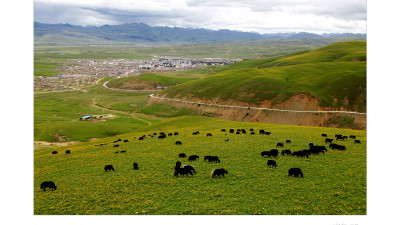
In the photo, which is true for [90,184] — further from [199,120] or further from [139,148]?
[199,120]

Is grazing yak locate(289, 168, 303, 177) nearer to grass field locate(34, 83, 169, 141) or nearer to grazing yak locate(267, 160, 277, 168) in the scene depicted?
grazing yak locate(267, 160, 277, 168)

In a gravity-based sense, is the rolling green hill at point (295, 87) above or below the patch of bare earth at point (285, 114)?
above

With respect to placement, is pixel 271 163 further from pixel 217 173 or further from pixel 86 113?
pixel 86 113

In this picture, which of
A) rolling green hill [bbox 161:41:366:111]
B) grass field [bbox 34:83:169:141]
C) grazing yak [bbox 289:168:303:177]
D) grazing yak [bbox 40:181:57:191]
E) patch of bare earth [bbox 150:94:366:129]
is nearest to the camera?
grazing yak [bbox 40:181:57:191]

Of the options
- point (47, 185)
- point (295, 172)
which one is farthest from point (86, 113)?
point (295, 172)

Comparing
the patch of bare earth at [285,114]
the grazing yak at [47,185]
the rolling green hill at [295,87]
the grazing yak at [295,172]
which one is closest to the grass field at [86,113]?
the rolling green hill at [295,87]

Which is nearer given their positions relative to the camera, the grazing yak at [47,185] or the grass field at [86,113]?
the grazing yak at [47,185]

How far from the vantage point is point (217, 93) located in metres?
114

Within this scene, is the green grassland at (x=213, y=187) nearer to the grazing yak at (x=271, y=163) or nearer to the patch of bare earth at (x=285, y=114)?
the grazing yak at (x=271, y=163)

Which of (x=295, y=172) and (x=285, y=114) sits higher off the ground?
(x=285, y=114)

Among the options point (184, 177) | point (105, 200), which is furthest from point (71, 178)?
point (184, 177)

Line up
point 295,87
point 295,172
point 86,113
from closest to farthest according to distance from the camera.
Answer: point 295,172 < point 295,87 < point 86,113

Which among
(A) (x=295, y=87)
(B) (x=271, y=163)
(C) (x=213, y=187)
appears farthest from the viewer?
(A) (x=295, y=87)

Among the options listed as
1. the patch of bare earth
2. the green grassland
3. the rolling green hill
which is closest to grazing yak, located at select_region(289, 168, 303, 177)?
the green grassland
